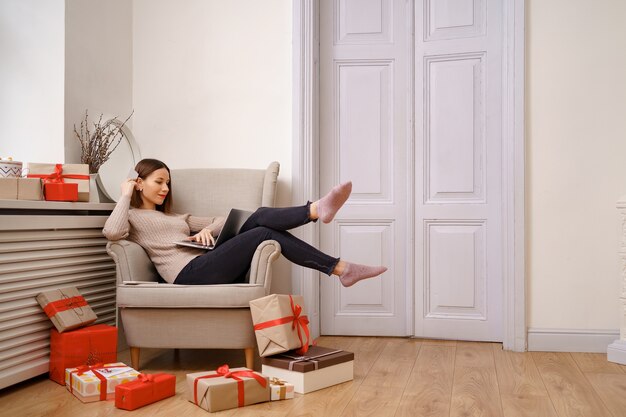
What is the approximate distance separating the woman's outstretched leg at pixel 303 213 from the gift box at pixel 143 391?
81 centimetres

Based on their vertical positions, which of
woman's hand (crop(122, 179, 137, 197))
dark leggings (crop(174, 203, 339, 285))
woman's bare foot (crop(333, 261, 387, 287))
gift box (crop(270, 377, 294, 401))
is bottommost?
gift box (crop(270, 377, 294, 401))

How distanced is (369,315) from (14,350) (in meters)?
1.94

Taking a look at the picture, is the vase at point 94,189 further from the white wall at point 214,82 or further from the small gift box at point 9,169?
the white wall at point 214,82

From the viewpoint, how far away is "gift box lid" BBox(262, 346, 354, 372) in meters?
2.51

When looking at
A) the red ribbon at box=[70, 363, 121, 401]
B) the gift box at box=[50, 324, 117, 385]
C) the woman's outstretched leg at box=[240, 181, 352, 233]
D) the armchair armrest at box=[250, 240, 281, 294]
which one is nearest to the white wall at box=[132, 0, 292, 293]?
the woman's outstretched leg at box=[240, 181, 352, 233]

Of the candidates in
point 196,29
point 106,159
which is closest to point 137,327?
point 106,159

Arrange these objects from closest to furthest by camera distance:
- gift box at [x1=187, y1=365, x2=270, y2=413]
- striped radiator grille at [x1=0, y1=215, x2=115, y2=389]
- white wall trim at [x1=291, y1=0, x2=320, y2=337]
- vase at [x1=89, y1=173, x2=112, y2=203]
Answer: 1. gift box at [x1=187, y1=365, x2=270, y2=413]
2. striped radiator grille at [x1=0, y1=215, x2=115, y2=389]
3. vase at [x1=89, y1=173, x2=112, y2=203]
4. white wall trim at [x1=291, y1=0, x2=320, y2=337]

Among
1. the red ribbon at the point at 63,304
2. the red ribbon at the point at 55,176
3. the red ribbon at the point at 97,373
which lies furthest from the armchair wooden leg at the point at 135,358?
the red ribbon at the point at 55,176

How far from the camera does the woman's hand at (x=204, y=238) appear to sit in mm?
3054

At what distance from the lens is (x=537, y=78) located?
11.0 ft

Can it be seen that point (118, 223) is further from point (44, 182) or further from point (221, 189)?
point (221, 189)

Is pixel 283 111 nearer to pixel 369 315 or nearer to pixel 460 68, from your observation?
pixel 460 68

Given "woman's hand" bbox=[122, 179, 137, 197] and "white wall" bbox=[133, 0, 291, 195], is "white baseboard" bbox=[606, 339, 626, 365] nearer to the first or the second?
"white wall" bbox=[133, 0, 291, 195]

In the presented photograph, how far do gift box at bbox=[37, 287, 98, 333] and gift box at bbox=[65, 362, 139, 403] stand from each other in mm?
202
